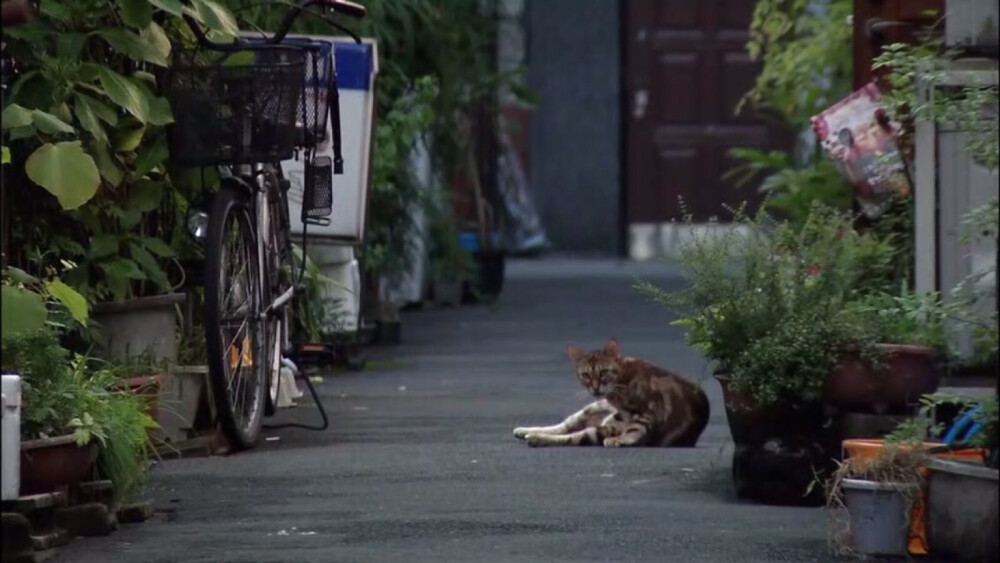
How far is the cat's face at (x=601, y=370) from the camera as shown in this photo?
6273 millimetres

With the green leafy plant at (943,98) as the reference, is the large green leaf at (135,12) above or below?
above

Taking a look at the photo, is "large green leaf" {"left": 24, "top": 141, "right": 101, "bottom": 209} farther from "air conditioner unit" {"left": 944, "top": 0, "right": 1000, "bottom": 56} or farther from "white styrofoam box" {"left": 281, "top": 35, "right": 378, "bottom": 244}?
"white styrofoam box" {"left": 281, "top": 35, "right": 378, "bottom": 244}

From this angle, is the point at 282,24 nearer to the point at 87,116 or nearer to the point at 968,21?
the point at 87,116

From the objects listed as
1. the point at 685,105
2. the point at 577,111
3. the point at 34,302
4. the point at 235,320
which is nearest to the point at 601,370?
the point at 235,320

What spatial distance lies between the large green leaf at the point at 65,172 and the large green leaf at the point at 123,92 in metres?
0.43

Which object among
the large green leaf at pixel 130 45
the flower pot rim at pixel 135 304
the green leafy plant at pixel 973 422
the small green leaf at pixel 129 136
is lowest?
the green leafy plant at pixel 973 422

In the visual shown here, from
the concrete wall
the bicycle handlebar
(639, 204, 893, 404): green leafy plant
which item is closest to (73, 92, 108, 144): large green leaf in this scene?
the bicycle handlebar

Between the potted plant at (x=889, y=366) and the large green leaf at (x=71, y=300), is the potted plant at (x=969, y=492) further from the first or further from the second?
the large green leaf at (x=71, y=300)

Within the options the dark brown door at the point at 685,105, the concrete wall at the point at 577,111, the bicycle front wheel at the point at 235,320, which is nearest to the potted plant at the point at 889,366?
the bicycle front wheel at the point at 235,320

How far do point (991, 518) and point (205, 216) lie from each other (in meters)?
2.67

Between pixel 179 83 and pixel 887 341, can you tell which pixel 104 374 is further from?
pixel 887 341

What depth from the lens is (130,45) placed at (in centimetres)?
557

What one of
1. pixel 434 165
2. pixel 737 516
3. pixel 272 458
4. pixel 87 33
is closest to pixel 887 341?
pixel 737 516

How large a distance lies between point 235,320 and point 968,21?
7.27ft
